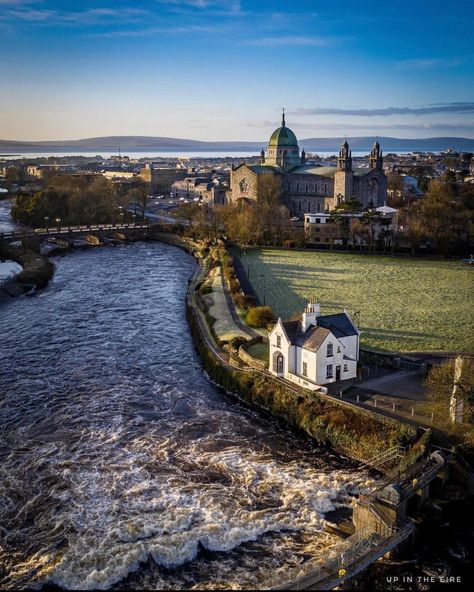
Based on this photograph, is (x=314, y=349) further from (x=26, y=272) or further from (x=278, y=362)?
(x=26, y=272)

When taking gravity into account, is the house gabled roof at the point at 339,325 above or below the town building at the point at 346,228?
below

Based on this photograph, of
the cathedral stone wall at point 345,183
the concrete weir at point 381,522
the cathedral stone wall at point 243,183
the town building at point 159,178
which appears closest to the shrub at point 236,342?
the concrete weir at point 381,522

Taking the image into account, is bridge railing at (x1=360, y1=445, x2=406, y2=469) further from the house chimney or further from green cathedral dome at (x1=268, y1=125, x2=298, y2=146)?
green cathedral dome at (x1=268, y1=125, x2=298, y2=146)

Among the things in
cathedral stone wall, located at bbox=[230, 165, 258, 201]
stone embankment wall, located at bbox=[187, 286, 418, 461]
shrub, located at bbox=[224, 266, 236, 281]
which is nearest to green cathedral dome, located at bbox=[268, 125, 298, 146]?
cathedral stone wall, located at bbox=[230, 165, 258, 201]

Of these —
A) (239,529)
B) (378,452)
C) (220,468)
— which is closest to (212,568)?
(239,529)

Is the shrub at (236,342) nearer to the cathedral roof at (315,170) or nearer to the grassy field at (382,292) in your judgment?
the grassy field at (382,292)

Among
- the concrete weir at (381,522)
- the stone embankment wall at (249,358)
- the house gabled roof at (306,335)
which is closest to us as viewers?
the concrete weir at (381,522)

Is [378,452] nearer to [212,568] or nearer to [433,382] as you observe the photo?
[433,382]
